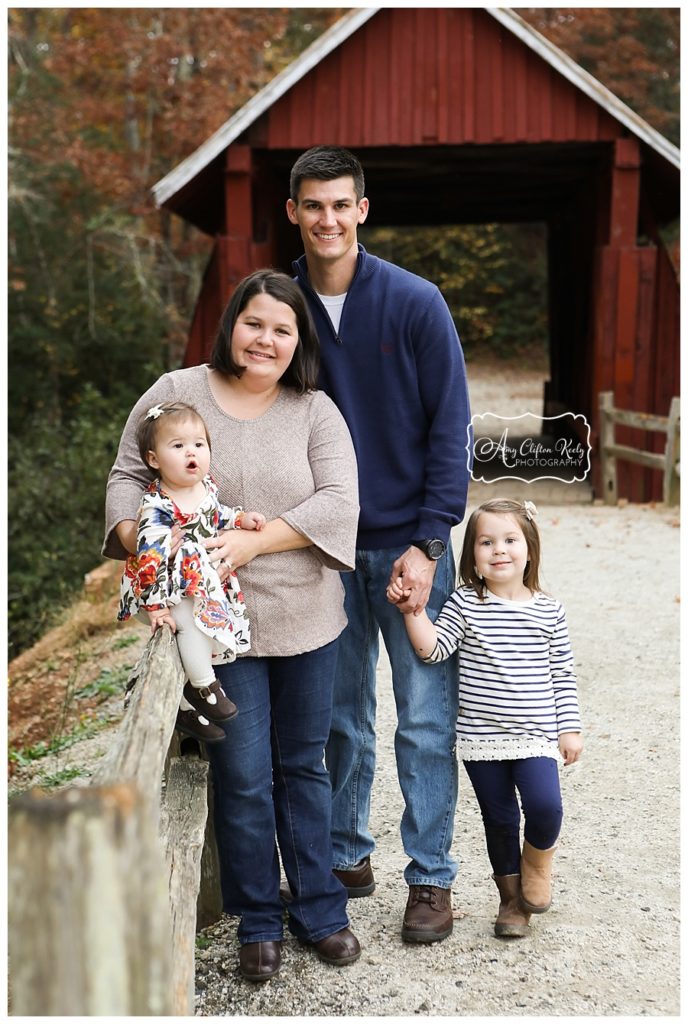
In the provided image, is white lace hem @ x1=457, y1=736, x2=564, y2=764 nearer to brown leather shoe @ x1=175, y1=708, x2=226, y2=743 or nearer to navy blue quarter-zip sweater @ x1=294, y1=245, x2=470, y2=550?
navy blue quarter-zip sweater @ x1=294, y1=245, x2=470, y2=550

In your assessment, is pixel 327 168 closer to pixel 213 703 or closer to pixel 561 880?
pixel 213 703

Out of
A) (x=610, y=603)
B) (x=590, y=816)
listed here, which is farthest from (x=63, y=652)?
(x=590, y=816)

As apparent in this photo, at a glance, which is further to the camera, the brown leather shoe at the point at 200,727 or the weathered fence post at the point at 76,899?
the brown leather shoe at the point at 200,727

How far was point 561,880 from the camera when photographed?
3727 millimetres

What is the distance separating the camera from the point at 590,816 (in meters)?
4.29

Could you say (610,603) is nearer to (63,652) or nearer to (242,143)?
(63,652)

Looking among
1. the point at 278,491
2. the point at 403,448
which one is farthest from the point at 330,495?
the point at 403,448

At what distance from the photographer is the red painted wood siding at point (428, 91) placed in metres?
10.1

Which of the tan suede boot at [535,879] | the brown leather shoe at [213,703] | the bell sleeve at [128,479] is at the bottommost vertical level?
the tan suede boot at [535,879]

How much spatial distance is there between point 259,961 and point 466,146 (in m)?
9.02

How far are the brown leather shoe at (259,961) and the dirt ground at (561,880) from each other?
0.14 ft

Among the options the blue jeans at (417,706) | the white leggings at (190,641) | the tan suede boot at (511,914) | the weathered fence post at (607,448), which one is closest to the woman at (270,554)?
the white leggings at (190,641)

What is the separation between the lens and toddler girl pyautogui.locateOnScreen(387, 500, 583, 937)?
312 centimetres

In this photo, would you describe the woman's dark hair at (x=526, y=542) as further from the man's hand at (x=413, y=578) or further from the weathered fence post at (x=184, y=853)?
the weathered fence post at (x=184, y=853)
